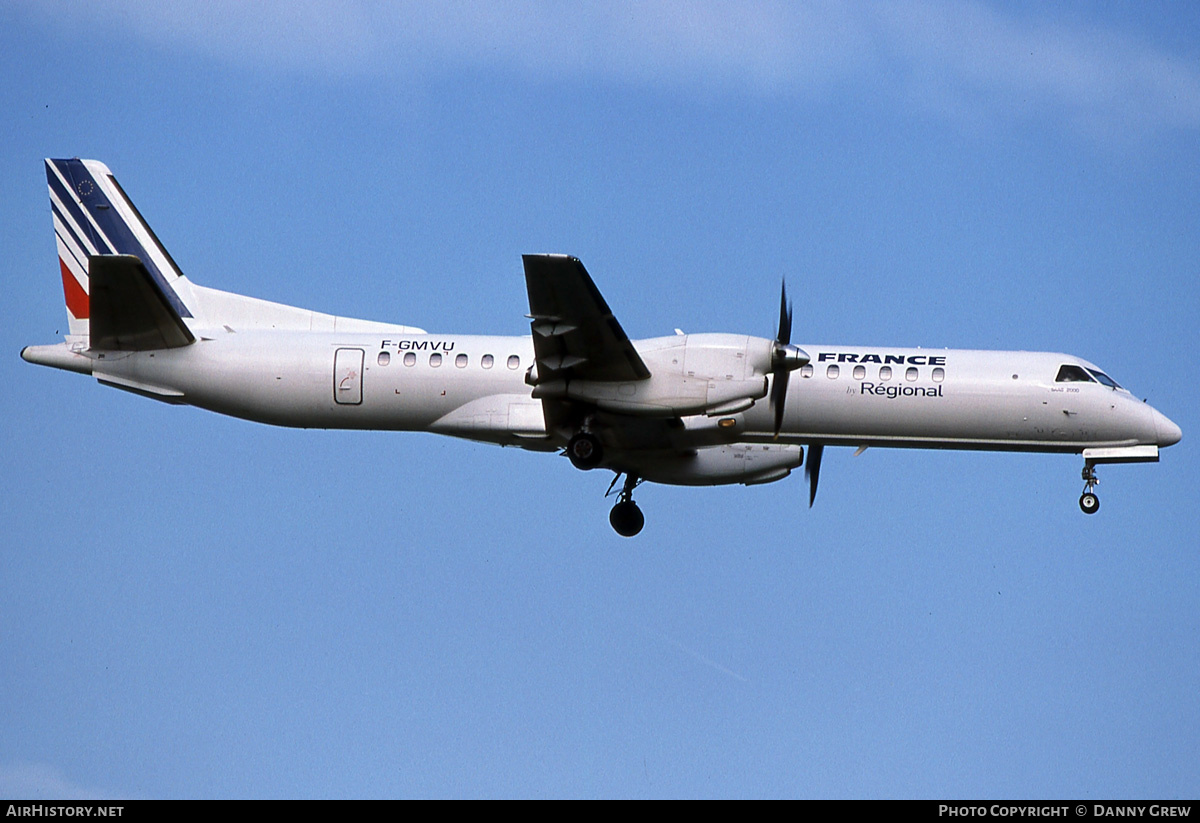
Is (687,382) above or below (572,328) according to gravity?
below

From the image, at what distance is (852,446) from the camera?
27.4 meters

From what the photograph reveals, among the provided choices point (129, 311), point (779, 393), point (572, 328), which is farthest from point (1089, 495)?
point (129, 311)

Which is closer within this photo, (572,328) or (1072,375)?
(572,328)

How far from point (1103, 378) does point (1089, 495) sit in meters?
2.37

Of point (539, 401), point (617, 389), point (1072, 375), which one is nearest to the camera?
point (617, 389)

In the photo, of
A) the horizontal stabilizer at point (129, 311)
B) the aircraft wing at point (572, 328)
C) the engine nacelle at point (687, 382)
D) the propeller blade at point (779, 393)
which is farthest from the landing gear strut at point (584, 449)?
the horizontal stabilizer at point (129, 311)

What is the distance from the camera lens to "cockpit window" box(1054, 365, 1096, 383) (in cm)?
2705

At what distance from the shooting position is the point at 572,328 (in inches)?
961

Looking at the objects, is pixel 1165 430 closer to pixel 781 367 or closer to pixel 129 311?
pixel 781 367
